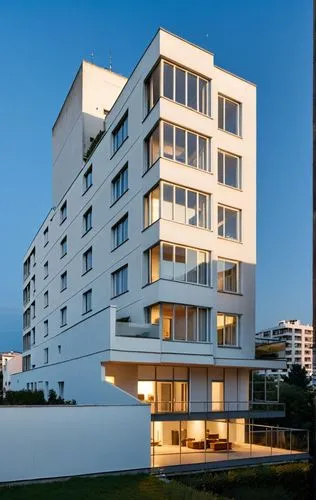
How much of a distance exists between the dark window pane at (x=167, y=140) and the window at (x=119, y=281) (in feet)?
22.4

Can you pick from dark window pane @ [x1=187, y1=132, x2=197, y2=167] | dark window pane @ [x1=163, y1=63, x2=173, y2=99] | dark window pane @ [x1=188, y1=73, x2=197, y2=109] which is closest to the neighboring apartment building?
dark window pane @ [x1=187, y1=132, x2=197, y2=167]

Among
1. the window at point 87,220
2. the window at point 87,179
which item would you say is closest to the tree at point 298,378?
the window at point 87,220

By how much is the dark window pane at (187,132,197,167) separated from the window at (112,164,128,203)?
459 cm

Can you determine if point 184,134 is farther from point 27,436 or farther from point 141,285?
point 27,436

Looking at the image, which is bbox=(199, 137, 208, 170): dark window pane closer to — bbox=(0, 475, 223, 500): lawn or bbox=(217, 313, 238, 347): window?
bbox=(217, 313, 238, 347): window

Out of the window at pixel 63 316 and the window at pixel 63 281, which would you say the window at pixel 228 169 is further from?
the window at pixel 63 316

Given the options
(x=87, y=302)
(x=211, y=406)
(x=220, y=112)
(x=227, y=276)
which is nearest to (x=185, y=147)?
(x=220, y=112)

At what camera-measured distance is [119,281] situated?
29844 millimetres

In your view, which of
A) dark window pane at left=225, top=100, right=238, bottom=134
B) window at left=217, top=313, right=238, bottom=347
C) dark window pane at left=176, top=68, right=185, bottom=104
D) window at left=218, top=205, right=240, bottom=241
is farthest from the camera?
dark window pane at left=225, top=100, right=238, bottom=134

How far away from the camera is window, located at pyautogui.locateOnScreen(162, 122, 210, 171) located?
25.4 metres

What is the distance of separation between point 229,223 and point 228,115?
19.8 feet

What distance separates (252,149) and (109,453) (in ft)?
60.4

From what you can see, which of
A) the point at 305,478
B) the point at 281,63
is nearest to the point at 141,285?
the point at 305,478

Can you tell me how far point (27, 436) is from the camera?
16.7 metres
